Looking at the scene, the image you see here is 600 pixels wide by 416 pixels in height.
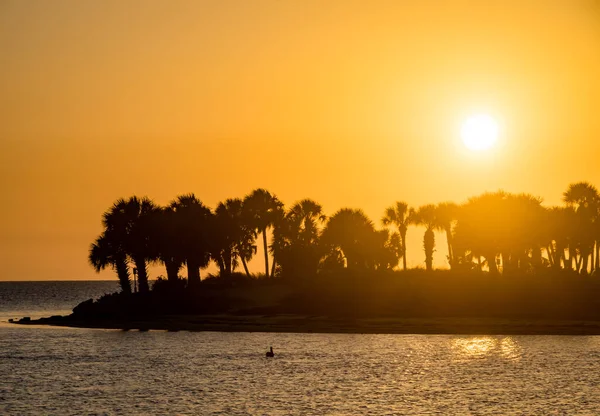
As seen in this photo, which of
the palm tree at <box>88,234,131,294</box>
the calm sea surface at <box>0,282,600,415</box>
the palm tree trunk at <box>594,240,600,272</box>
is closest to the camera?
the calm sea surface at <box>0,282,600,415</box>

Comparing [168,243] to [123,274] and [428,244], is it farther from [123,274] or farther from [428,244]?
[428,244]

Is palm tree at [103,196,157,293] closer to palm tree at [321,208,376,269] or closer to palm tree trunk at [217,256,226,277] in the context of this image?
palm tree trunk at [217,256,226,277]

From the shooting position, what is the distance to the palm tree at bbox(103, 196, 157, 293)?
388 ft

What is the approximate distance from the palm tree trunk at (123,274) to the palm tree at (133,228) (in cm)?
134

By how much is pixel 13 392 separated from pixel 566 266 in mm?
98647

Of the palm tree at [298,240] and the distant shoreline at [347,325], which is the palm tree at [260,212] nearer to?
the palm tree at [298,240]

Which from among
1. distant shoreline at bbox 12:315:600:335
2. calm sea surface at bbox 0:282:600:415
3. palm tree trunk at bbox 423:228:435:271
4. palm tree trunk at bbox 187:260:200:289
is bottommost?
calm sea surface at bbox 0:282:600:415

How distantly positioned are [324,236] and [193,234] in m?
27.8

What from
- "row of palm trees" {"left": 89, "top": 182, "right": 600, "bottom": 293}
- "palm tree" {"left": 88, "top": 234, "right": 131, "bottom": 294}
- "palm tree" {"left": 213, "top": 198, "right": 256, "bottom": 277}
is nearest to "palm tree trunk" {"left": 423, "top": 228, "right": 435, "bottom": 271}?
"row of palm trees" {"left": 89, "top": 182, "right": 600, "bottom": 293}

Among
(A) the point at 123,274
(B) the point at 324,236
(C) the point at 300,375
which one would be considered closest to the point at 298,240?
(B) the point at 324,236

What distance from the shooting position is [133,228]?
11894 centimetres

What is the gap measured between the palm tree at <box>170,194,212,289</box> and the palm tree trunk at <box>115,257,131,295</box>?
795cm

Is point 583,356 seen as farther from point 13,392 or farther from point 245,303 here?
point 245,303

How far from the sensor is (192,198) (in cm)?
13212
